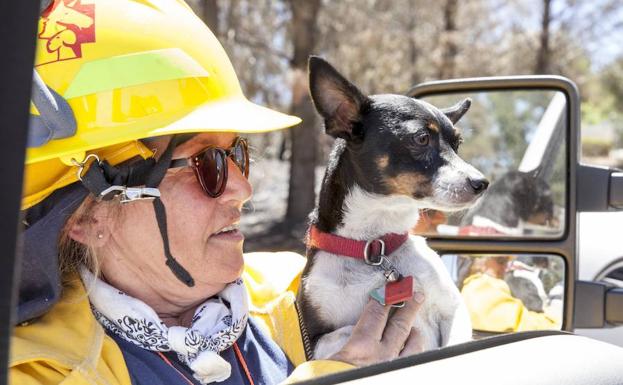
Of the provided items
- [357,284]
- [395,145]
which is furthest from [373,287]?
[395,145]

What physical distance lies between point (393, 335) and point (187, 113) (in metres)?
0.97

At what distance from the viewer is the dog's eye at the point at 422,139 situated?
330 cm

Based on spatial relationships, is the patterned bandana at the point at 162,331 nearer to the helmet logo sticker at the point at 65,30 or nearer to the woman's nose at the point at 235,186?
the woman's nose at the point at 235,186

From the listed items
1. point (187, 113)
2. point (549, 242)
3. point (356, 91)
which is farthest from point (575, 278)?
point (187, 113)

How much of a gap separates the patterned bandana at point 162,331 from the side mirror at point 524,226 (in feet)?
5.09

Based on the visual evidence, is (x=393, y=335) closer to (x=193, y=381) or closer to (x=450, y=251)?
(x=193, y=381)

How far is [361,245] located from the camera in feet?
9.58

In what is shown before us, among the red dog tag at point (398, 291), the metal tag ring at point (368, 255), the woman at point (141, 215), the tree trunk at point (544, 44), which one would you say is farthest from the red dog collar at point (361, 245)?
the tree trunk at point (544, 44)

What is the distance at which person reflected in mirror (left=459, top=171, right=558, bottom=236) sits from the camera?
11.5 feet

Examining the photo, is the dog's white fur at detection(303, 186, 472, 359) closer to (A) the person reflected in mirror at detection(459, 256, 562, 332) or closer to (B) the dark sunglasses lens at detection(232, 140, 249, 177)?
(A) the person reflected in mirror at detection(459, 256, 562, 332)

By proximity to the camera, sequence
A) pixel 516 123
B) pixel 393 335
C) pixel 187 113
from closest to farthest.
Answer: pixel 187 113
pixel 393 335
pixel 516 123

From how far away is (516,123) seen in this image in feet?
15.6

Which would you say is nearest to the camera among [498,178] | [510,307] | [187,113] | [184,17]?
[187,113]

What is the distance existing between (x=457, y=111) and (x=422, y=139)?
1.12ft
